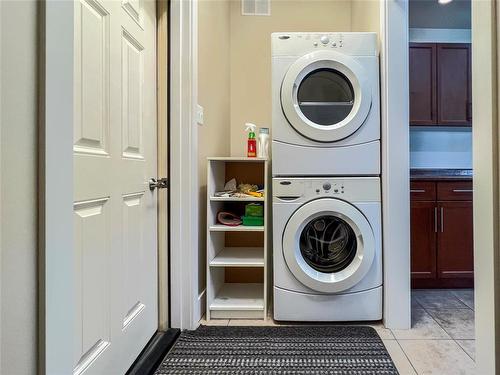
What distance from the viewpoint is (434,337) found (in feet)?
5.68

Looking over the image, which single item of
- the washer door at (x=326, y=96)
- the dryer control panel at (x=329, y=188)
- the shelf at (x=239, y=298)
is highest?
the washer door at (x=326, y=96)

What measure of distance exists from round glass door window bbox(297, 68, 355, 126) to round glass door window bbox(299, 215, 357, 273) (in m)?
0.61

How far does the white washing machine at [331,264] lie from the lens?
5.94ft

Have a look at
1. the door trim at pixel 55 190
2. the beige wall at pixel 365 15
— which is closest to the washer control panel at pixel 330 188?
the beige wall at pixel 365 15

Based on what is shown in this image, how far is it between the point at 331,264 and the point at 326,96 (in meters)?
1.03

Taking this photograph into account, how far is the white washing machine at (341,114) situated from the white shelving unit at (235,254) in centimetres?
24

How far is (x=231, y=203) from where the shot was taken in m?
2.34

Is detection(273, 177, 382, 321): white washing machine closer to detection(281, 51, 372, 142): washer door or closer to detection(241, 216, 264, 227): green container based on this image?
detection(241, 216, 264, 227): green container

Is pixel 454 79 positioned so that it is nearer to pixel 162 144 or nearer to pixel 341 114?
pixel 341 114

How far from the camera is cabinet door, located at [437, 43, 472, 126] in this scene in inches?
103

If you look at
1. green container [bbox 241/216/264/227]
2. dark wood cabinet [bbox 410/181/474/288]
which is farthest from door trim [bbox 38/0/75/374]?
dark wood cabinet [bbox 410/181/474/288]

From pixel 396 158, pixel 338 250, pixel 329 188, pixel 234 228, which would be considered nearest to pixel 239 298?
pixel 234 228

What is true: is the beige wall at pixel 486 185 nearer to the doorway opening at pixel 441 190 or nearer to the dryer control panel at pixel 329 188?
the dryer control panel at pixel 329 188

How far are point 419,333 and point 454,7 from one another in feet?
9.55
